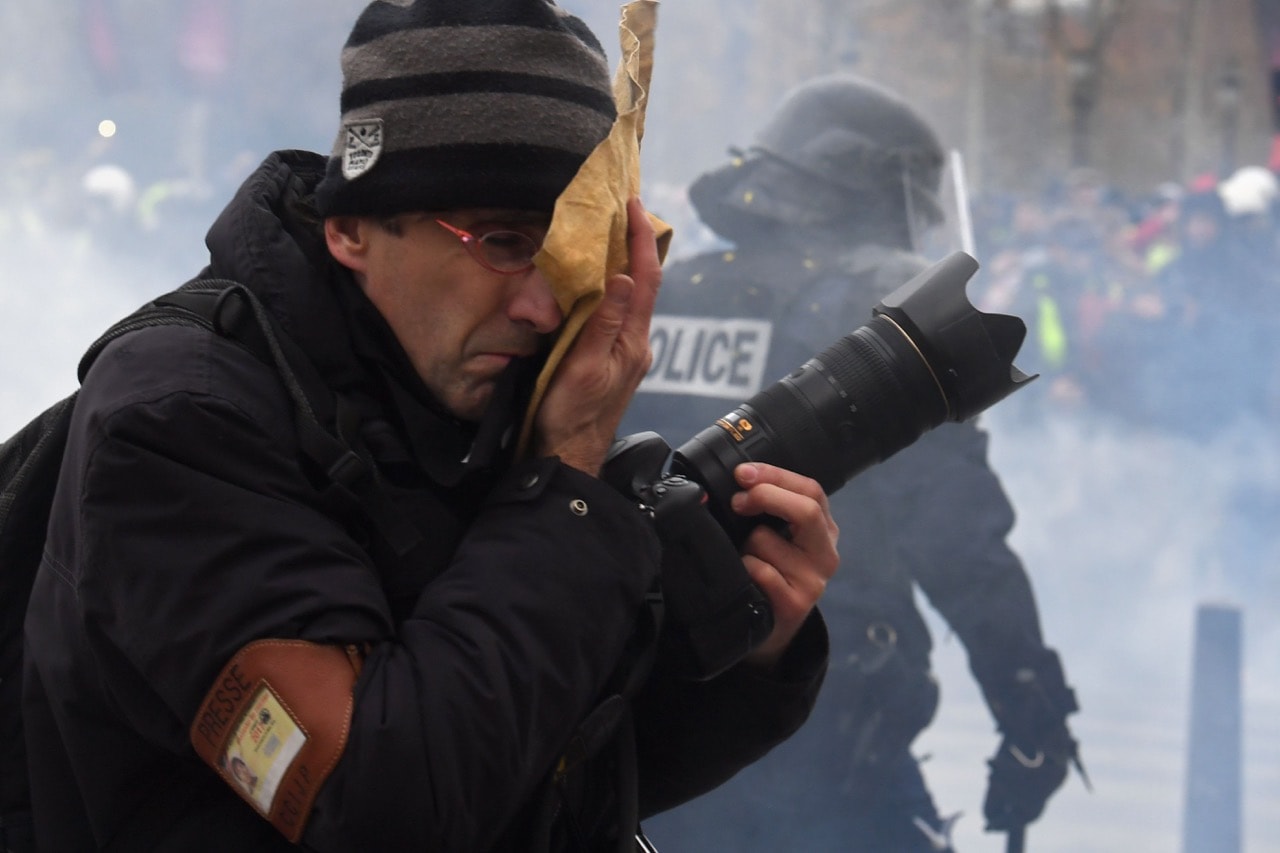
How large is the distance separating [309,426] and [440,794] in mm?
260

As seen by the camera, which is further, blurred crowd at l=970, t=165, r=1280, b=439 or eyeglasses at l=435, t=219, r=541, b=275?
blurred crowd at l=970, t=165, r=1280, b=439

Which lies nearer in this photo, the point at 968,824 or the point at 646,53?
the point at 646,53

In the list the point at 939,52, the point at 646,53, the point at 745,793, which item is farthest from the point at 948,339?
the point at 939,52

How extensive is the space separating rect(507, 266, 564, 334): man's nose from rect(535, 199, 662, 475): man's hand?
0.09ft

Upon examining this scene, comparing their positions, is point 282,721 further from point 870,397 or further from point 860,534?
point 860,534

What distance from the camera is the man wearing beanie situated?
925mm

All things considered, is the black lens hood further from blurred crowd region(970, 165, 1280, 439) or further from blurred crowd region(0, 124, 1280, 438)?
blurred crowd region(970, 165, 1280, 439)

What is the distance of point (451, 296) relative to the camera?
1.10 m

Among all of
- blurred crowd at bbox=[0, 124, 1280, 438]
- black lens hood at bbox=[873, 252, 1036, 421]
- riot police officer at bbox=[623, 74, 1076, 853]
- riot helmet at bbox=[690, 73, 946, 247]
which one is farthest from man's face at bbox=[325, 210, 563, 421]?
blurred crowd at bbox=[0, 124, 1280, 438]

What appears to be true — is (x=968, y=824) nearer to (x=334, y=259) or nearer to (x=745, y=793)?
(x=745, y=793)

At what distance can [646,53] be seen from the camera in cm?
115

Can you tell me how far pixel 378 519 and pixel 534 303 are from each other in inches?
7.7

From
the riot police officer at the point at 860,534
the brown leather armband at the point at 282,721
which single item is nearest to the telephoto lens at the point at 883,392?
the brown leather armband at the point at 282,721

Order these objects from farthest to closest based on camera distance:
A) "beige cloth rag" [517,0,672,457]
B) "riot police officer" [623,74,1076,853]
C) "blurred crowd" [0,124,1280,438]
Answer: "blurred crowd" [0,124,1280,438], "riot police officer" [623,74,1076,853], "beige cloth rag" [517,0,672,457]
